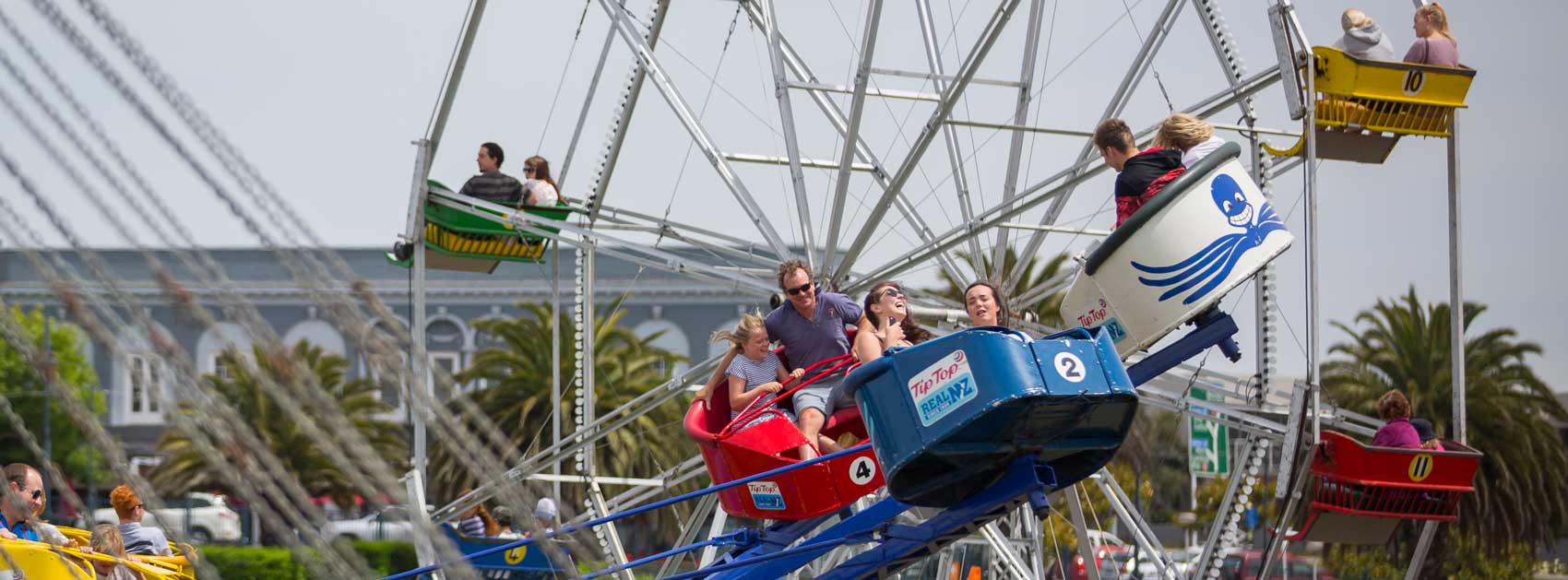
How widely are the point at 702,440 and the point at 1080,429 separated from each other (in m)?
2.72

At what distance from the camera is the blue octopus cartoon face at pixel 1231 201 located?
8.09 metres

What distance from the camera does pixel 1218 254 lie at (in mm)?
8086

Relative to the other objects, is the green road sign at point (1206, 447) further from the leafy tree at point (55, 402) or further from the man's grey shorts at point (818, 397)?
the leafy tree at point (55, 402)

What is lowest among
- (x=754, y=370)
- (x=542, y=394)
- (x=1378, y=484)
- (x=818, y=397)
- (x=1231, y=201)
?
(x=542, y=394)

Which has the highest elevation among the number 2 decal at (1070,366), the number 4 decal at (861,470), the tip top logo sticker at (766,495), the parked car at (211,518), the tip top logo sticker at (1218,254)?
the tip top logo sticker at (1218,254)

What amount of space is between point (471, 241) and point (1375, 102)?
7.81 meters

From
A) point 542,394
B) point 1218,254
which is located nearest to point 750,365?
point 1218,254

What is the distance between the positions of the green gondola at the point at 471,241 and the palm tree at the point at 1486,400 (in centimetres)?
1365

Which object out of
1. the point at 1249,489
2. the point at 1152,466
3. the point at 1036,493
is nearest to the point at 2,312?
the point at 1036,493

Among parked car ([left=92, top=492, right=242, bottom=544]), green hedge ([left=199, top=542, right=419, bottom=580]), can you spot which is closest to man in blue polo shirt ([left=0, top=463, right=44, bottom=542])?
green hedge ([left=199, top=542, right=419, bottom=580])

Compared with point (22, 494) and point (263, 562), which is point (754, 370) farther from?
point (263, 562)

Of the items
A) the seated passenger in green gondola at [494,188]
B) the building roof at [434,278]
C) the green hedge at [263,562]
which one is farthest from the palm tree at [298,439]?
the seated passenger in green gondola at [494,188]

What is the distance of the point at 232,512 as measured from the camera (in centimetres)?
4662

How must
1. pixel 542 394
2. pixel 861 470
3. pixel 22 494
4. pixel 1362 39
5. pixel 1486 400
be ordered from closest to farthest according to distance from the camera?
pixel 22 494 < pixel 861 470 < pixel 1362 39 < pixel 1486 400 < pixel 542 394
